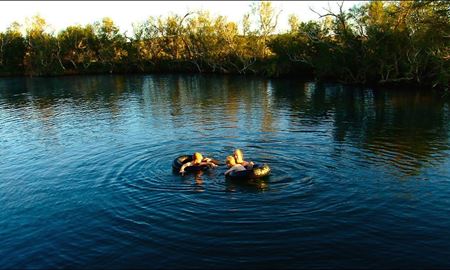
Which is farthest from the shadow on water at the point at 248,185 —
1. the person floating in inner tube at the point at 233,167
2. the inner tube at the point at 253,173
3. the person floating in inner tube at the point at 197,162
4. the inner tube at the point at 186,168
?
the person floating in inner tube at the point at 197,162

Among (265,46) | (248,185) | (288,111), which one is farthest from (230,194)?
(265,46)

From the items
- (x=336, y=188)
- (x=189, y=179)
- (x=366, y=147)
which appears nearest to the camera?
(x=336, y=188)

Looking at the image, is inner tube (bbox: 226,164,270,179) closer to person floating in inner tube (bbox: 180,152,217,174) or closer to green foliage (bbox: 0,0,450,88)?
person floating in inner tube (bbox: 180,152,217,174)

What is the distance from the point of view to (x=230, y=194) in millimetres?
20625

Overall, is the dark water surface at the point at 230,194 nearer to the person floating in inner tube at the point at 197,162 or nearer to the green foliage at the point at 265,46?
the person floating in inner tube at the point at 197,162

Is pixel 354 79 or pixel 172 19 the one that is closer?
pixel 354 79

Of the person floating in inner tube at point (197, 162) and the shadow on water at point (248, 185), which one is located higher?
the person floating in inner tube at point (197, 162)

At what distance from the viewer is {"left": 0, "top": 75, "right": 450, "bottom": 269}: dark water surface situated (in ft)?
51.1

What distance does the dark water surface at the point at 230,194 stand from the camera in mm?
15570

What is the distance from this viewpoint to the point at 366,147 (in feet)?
95.9

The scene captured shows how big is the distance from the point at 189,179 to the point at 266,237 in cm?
735

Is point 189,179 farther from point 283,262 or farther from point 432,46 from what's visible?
point 432,46

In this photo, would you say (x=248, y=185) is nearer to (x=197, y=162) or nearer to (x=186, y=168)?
(x=197, y=162)

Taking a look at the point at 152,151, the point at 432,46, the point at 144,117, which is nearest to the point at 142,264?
the point at 152,151
